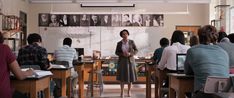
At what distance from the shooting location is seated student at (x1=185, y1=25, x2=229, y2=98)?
3.96m

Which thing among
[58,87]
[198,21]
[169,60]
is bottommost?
[58,87]

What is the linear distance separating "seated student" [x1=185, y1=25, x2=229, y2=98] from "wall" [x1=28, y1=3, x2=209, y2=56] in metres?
9.44

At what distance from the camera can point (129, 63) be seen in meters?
8.91

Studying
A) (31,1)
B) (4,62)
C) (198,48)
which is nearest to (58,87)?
(4,62)

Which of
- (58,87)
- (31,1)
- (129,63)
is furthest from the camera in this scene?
(31,1)

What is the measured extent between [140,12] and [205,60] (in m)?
9.73

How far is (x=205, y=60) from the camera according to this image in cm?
396

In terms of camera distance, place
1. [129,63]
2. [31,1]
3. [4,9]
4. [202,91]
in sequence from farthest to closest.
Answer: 1. [31,1]
2. [4,9]
3. [129,63]
4. [202,91]

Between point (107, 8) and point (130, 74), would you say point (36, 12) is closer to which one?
point (107, 8)

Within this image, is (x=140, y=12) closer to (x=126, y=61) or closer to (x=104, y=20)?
(x=104, y=20)

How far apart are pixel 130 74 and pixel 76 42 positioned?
5.03 m

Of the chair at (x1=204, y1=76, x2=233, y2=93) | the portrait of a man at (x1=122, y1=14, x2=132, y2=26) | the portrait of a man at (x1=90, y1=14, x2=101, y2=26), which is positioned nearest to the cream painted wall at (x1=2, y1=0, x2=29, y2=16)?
the portrait of a man at (x1=90, y1=14, x2=101, y2=26)

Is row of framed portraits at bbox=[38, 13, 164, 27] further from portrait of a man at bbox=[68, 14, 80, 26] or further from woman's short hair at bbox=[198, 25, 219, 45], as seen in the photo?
woman's short hair at bbox=[198, 25, 219, 45]

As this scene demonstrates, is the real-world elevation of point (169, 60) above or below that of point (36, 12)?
below
